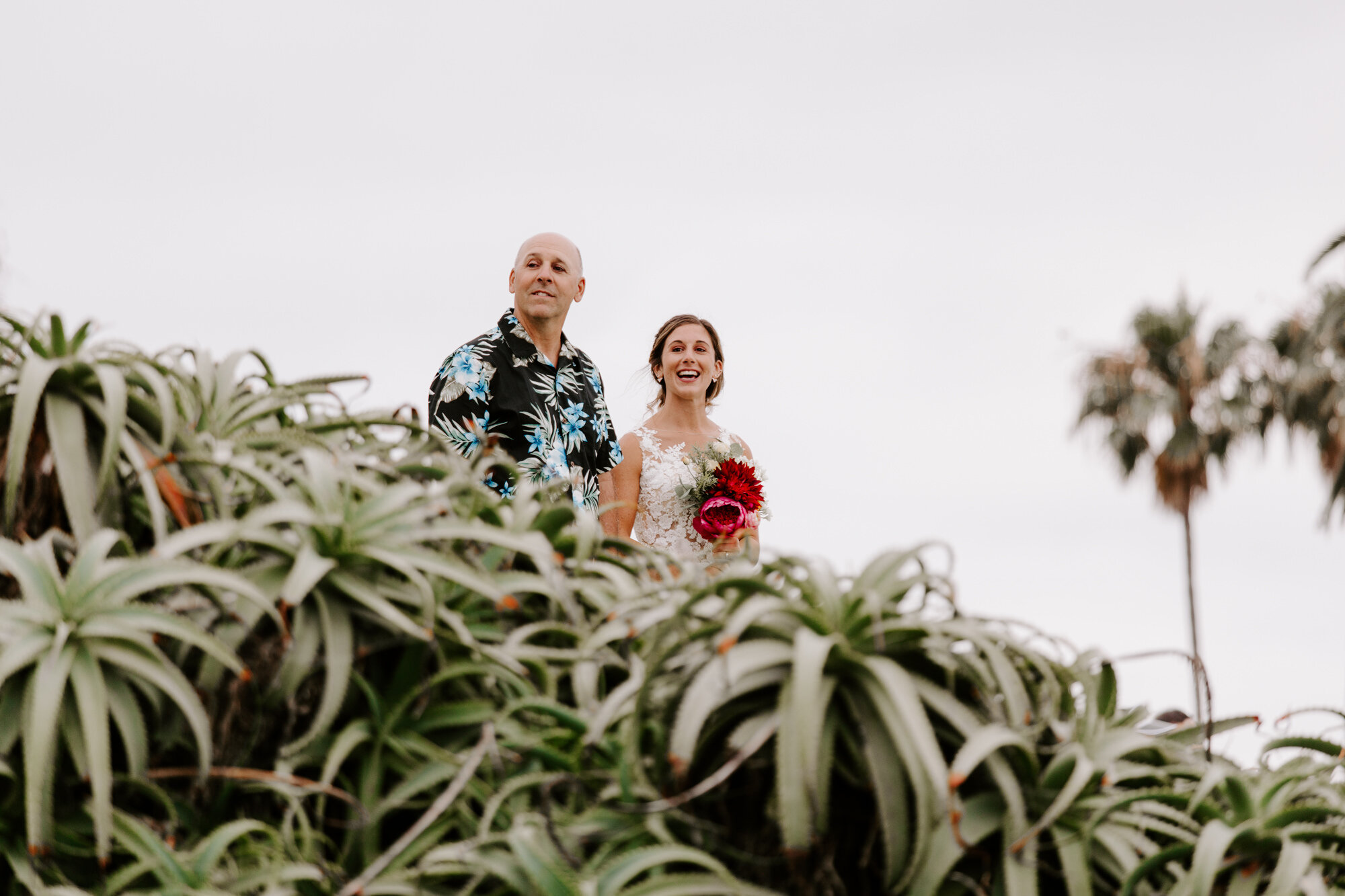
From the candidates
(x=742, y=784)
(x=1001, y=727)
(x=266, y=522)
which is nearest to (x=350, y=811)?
(x=266, y=522)

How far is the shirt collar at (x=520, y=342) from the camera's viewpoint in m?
4.97

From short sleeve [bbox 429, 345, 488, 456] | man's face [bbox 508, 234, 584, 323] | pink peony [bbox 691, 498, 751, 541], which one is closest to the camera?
short sleeve [bbox 429, 345, 488, 456]

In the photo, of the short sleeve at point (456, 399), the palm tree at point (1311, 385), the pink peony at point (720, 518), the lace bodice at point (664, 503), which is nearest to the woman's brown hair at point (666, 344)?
the lace bodice at point (664, 503)

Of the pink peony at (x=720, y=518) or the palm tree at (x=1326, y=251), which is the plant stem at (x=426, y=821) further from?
the palm tree at (x=1326, y=251)

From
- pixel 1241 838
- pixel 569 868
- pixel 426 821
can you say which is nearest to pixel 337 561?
pixel 426 821

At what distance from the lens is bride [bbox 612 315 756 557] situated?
6.58m

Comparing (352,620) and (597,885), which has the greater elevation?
(352,620)

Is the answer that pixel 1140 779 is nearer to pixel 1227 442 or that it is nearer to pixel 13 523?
pixel 13 523

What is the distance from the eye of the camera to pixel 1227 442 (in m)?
24.8

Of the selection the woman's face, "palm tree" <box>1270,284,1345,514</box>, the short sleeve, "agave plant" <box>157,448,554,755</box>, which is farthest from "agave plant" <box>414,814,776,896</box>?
"palm tree" <box>1270,284,1345,514</box>

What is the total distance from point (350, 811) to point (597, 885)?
504mm

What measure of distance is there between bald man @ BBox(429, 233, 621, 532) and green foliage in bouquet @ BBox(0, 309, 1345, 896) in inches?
89.6

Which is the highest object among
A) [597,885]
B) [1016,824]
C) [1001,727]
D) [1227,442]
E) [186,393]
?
[1227,442]

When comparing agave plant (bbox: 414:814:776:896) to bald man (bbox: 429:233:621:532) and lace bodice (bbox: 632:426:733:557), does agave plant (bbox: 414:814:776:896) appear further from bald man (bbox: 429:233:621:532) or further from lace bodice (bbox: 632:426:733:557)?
lace bodice (bbox: 632:426:733:557)
